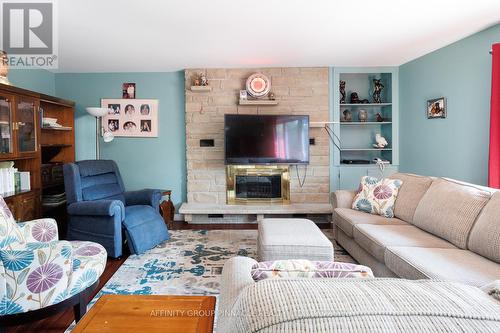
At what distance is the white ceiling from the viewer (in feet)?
7.91

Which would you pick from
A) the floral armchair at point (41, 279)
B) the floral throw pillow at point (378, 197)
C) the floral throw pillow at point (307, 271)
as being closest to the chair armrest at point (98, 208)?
the floral armchair at point (41, 279)

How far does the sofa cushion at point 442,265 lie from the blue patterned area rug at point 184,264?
0.99 m

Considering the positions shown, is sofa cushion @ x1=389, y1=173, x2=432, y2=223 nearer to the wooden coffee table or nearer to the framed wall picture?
the wooden coffee table

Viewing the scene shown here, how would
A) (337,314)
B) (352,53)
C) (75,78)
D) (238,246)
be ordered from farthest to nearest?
(75,78) < (352,53) < (238,246) < (337,314)

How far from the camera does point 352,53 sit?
12.3ft

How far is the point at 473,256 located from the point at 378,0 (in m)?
1.96

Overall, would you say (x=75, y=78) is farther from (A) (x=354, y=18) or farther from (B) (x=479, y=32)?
(B) (x=479, y=32)

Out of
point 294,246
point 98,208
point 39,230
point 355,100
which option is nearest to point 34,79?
point 98,208

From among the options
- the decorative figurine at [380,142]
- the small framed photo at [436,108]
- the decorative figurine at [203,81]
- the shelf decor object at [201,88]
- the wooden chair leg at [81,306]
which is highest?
the decorative figurine at [203,81]

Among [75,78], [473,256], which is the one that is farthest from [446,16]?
[75,78]

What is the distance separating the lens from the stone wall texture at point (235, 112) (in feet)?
14.4

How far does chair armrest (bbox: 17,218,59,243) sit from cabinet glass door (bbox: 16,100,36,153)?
1316 millimetres

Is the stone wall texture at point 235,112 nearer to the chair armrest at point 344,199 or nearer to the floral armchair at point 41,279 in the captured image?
the chair armrest at point 344,199

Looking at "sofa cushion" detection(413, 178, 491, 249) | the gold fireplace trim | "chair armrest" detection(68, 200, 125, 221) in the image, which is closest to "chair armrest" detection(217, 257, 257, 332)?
"sofa cushion" detection(413, 178, 491, 249)
